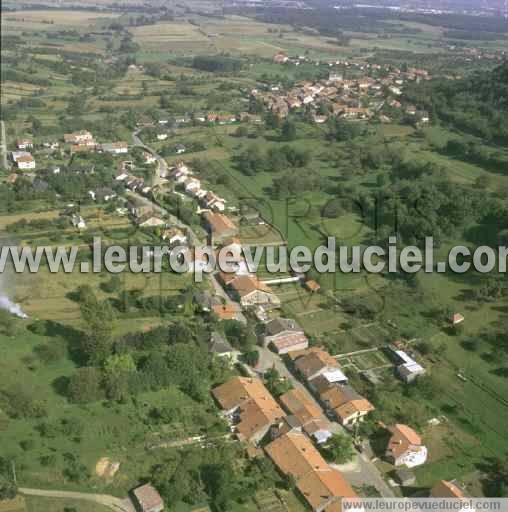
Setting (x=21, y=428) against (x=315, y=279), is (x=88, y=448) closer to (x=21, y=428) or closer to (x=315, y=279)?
(x=21, y=428)

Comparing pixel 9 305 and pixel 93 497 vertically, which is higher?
pixel 9 305

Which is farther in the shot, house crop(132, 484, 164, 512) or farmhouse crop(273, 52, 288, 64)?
farmhouse crop(273, 52, 288, 64)

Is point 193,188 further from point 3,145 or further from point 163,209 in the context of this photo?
point 3,145

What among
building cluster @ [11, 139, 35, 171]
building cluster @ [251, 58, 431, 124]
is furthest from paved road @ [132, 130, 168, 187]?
building cluster @ [251, 58, 431, 124]

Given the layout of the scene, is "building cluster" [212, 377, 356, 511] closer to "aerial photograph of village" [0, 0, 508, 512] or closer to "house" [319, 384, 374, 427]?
"aerial photograph of village" [0, 0, 508, 512]

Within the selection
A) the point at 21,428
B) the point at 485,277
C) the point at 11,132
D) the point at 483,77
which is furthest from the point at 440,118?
the point at 21,428

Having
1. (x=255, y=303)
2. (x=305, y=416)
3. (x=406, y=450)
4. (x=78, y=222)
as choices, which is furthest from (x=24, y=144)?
(x=406, y=450)
